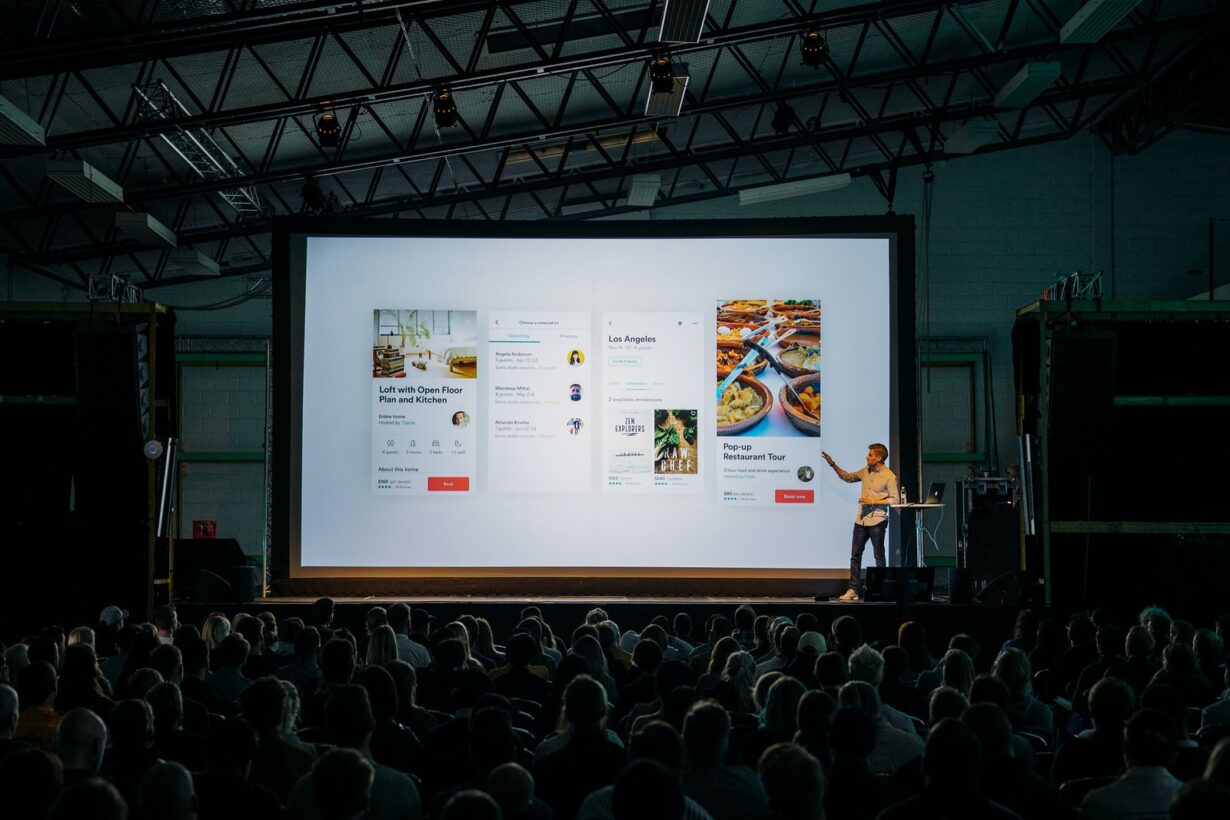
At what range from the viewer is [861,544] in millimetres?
11570

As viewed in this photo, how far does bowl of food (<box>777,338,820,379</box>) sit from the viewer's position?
39.4ft

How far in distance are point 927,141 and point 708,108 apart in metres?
5.45

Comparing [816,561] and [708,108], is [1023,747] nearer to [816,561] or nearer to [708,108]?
[816,561]

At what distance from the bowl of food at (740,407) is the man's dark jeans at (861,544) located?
1.51 m

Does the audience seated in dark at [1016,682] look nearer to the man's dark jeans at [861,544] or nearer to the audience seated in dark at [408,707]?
the audience seated in dark at [408,707]

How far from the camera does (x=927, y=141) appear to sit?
18.7m

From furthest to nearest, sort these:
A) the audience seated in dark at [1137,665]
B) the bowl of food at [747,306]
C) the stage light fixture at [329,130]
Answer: the stage light fixture at [329,130], the bowl of food at [747,306], the audience seated in dark at [1137,665]

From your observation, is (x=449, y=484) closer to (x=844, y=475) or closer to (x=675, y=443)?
(x=675, y=443)

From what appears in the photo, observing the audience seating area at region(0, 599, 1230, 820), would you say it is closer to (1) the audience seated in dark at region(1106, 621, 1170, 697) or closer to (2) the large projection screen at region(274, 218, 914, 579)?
(1) the audience seated in dark at region(1106, 621, 1170, 697)

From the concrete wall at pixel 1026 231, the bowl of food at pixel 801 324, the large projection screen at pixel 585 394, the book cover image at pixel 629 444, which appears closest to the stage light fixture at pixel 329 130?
the large projection screen at pixel 585 394

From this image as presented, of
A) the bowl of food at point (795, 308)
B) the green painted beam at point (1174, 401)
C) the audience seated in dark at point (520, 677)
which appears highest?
the bowl of food at point (795, 308)

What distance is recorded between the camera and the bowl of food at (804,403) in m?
11.9

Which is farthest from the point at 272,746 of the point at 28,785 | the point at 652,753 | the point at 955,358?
the point at 955,358

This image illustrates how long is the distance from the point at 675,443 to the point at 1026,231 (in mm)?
10476
